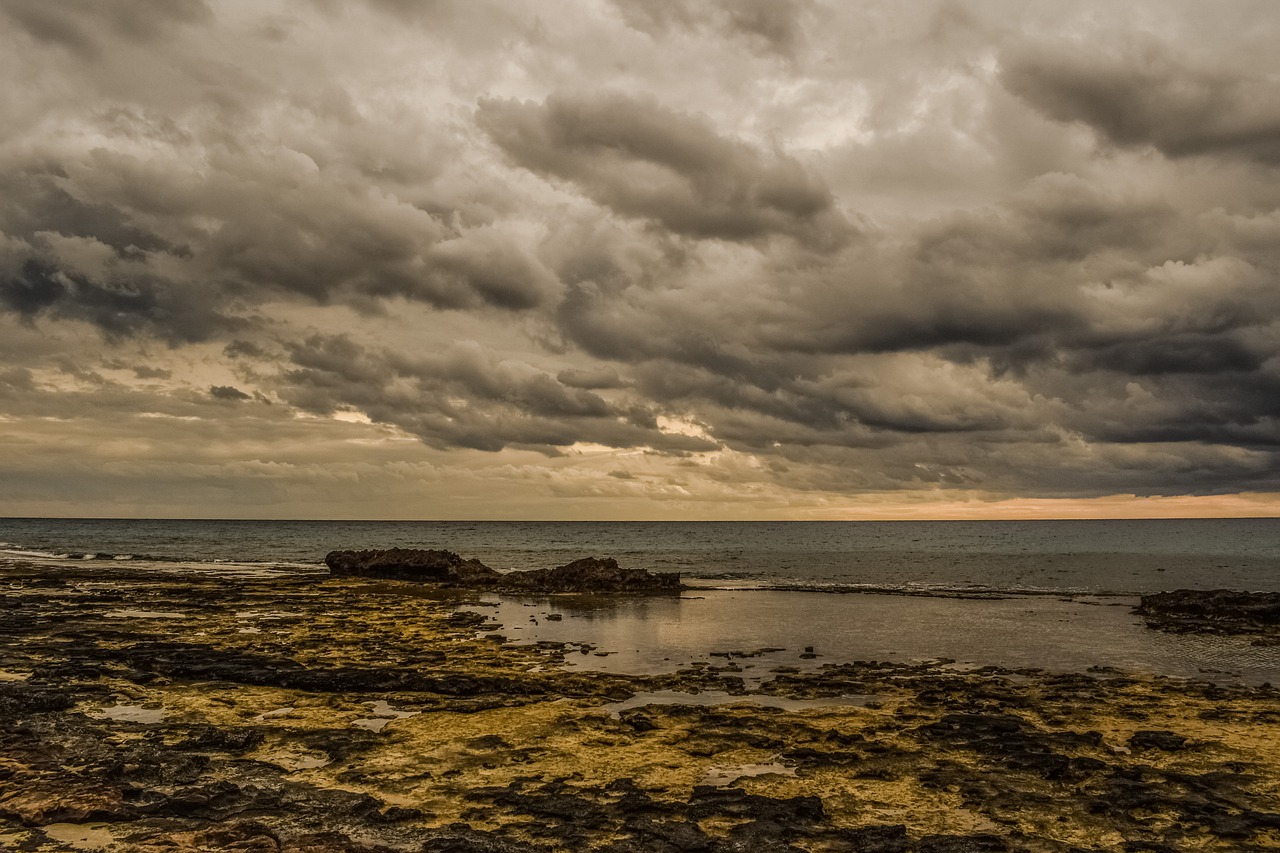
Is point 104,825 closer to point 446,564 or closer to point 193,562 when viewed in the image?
point 446,564

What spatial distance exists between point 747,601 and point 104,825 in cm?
3946

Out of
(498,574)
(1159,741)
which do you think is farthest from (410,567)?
(1159,741)

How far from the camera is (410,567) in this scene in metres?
59.2

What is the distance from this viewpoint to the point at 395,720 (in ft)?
58.4

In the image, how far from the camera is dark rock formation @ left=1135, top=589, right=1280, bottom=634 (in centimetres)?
3609

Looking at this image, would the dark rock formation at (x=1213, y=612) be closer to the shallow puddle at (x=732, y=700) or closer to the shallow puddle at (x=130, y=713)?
the shallow puddle at (x=732, y=700)

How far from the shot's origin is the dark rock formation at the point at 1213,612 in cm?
3609

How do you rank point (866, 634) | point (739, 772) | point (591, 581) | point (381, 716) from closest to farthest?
1. point (739, 772)
2. point (381, 716)
3. point (866, 634)
4. point (591, 581)

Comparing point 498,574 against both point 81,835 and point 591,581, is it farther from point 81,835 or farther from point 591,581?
point 81,835

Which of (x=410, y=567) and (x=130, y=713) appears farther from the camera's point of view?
(x=410, y=567)

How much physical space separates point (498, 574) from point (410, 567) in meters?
7.01

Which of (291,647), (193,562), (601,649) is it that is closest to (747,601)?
(601,649)

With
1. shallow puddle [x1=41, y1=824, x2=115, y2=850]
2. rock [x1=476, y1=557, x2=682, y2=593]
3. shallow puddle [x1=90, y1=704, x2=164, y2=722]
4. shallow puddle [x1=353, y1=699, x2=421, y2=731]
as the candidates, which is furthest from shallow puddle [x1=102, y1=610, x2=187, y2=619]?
shallow puddle [x1=41, y1=824, x2=115, y2=850]

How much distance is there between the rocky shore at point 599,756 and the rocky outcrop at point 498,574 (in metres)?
26.3
